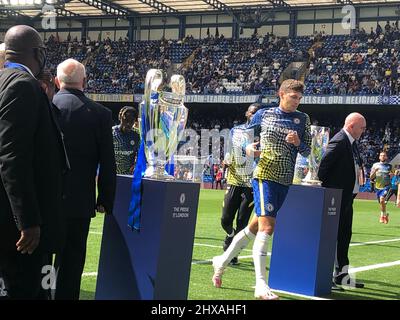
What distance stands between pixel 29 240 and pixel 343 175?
207 inches

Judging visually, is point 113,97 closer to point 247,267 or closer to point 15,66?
point 247,267

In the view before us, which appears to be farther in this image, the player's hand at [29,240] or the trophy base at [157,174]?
the trophy base at [157,174]

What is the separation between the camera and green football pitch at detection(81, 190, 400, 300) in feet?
23.5

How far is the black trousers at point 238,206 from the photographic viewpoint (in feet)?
30.8

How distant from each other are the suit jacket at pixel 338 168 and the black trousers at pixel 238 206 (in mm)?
1369

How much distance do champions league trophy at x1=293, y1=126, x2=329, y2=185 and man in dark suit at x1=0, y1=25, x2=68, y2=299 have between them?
14.4ft

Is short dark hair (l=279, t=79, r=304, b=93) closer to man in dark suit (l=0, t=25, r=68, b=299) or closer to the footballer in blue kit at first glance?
the footballer in blue kit

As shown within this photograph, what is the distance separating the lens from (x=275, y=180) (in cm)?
691

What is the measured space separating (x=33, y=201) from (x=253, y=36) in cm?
4530
